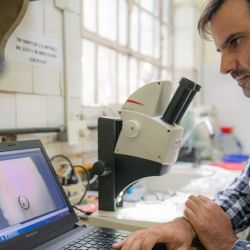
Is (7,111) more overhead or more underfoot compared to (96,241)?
more overhead

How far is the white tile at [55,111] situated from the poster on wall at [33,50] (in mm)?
141

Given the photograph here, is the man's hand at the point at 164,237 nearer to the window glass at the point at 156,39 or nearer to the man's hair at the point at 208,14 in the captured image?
the man's hair at the point at 208,14

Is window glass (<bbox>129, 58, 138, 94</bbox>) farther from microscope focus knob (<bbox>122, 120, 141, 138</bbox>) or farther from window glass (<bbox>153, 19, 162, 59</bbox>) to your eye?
microscope focus knob (<bbox>122, 120, 141, 138</bbox>)

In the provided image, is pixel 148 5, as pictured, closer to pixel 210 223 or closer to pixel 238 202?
pixel 238 202

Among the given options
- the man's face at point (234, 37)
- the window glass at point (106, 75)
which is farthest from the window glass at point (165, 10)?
the man's face at point (234, 37)

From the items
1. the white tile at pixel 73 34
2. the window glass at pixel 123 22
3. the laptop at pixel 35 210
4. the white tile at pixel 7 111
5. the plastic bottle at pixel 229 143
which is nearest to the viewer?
the laptop at pixel 35 210

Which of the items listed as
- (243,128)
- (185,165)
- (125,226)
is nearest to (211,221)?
(125,226)

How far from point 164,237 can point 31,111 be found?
0.76 m

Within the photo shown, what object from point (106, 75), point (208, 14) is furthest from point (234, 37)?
point (106, 75)

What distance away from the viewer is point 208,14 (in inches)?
39.6

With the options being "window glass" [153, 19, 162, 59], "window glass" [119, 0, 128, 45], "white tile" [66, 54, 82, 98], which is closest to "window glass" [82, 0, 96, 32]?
"window glass" [119, 0, 128, 45]

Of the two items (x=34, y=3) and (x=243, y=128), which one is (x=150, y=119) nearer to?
(x=34, y=3)

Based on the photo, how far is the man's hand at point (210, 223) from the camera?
90cm

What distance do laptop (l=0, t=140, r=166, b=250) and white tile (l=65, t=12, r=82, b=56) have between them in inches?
28.4
